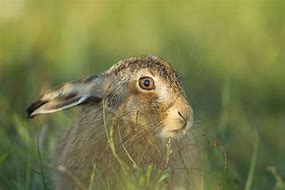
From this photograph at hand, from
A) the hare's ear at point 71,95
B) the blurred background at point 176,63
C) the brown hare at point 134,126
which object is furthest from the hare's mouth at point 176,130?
the hare's ear at point 71,95

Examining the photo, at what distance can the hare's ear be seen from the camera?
5.89m

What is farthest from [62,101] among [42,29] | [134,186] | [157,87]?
[42,29]

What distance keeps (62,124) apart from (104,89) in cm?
116

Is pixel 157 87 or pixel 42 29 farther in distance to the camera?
pixel 42 29

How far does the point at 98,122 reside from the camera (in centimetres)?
577

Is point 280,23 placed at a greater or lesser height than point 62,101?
lesser

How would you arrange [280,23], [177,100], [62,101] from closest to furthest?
[177,100] < [62,101] < [280,23]

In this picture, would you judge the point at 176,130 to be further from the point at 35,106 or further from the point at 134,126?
the point at 35,106

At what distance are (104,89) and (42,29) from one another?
4265 millimetres

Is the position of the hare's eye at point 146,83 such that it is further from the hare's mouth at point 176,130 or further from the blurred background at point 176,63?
the blurred background at point 176,63

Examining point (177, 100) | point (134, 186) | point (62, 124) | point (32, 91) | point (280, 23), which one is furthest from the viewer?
point (280, 23)

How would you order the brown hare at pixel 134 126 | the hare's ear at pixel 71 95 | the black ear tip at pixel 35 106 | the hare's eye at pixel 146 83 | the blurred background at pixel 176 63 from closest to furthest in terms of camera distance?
1. the brown hare at pixel 134 126
2. the hare's eye at pixel 146 83
3. the hare's ear at pixel 71 95
4. the black ear tip at pixel 35 106
5. the blurred background at pixel 176 63

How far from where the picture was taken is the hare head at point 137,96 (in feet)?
17.9

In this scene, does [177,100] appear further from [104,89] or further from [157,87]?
[104,89]
